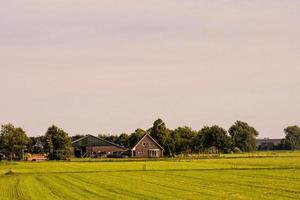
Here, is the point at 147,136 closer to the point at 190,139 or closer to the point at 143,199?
the point at 190,139

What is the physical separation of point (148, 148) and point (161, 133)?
30.6 ft

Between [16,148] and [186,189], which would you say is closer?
[186,189]

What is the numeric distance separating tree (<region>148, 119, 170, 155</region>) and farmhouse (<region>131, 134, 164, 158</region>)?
13.4 ft

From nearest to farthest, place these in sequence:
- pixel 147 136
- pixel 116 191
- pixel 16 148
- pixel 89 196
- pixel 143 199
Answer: pixel 143 199 → pixel 89 196 → pixel 116 191 → pixel 16 148 → pixel 147 136

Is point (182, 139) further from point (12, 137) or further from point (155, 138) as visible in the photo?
point (12, 137)

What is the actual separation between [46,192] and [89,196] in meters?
5.69

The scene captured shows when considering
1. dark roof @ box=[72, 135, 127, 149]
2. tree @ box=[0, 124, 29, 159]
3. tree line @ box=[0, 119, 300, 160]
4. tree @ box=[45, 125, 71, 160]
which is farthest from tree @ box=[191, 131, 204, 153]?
tree @ box=[0, 124, 29, 159]

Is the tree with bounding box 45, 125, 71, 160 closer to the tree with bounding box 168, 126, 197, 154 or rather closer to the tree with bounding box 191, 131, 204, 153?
the tree with bounding box 168, 126, 197, 154

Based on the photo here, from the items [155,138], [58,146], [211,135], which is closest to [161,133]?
[155,138]

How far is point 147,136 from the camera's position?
17712 cm

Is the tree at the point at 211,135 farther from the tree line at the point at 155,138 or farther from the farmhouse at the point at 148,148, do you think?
the farmhouse at the point at 148,148

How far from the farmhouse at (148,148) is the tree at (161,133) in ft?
13.4

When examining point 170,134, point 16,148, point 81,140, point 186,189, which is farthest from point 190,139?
point 186,189

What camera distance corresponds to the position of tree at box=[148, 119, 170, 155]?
600ft
